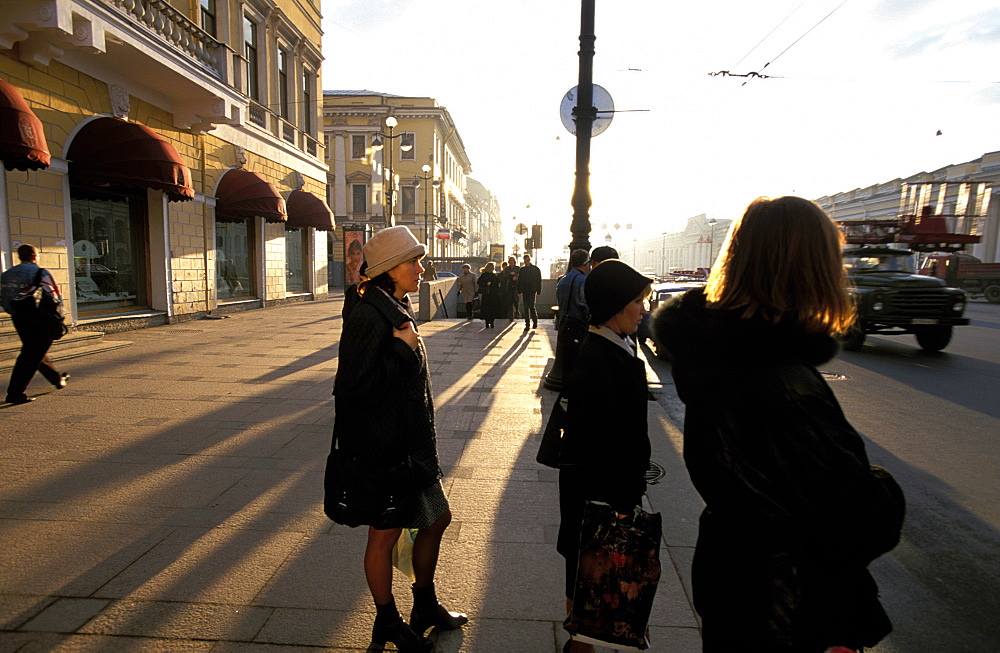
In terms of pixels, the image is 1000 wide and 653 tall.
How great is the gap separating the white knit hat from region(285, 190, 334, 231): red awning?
1790cm

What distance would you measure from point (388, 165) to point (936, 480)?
44.5 metres

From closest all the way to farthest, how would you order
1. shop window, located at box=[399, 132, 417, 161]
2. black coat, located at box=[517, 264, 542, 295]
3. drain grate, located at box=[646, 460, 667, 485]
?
drain grate, located at box=[646, 460, 667, 485], black coat, located at box=[517, 264, 542, 295], shop window, located at box=[399, 132, 417, 161]

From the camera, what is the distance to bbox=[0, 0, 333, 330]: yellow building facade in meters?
8.60

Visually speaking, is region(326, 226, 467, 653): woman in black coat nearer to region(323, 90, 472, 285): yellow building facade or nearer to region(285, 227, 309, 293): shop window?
region(285, 227, 309, 293): shop window

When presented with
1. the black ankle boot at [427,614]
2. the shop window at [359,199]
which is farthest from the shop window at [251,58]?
the shop window at [359,199]

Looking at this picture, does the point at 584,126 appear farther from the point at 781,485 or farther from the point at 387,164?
the point at 387,164

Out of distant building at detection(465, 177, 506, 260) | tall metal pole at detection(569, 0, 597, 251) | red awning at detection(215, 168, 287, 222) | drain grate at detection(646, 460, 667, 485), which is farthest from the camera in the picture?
distant building at detection(465, 177, 506, 260)

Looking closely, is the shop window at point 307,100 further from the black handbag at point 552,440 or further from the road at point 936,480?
the black handbag at point 552,440

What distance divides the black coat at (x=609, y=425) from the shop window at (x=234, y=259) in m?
15.1

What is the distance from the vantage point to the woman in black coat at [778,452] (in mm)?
1273

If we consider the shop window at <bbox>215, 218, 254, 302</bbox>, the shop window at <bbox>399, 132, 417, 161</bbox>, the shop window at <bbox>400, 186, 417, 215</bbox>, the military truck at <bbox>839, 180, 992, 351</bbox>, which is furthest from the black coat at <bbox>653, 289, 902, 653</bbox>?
the shop window at <bbox>399, 132, 417, 161</bbox>

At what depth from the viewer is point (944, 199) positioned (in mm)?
23844

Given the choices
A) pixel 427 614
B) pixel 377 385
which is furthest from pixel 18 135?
pixel 427 614

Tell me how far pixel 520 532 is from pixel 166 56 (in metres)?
11.6
